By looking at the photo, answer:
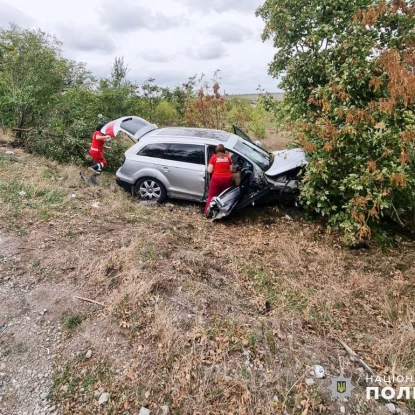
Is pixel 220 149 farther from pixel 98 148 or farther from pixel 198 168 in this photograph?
pixel 98 148

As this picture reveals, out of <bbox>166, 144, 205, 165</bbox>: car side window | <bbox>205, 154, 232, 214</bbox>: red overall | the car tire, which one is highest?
<bbox>166, 144, 205, 165</bbox>: car side window

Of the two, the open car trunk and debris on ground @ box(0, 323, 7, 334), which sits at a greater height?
the open car trunk

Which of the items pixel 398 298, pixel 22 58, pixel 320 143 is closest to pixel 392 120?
pixel 320 143

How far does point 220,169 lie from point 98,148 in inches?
154

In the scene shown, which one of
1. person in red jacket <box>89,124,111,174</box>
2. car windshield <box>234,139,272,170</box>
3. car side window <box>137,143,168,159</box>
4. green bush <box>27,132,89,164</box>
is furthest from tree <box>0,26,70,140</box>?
car windshield <box>234,139,272,170</box>

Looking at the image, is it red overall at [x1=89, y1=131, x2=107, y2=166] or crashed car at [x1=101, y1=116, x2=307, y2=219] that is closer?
crashed car at [x1=101, y1=116, x2=307, y2=219]

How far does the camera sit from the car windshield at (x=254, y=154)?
649 cm

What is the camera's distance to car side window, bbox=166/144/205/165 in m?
6.54

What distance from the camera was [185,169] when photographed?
6.65m

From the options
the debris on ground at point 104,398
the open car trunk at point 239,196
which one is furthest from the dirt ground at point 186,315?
the open car trunk at point 239,196

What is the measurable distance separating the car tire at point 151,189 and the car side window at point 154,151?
552 millimetres

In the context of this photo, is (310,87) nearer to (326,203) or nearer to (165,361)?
(326,203)

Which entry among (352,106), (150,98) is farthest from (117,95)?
(352,106)

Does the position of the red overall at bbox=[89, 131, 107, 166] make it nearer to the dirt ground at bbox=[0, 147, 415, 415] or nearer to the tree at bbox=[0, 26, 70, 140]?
the dirt ground at bbox=[0, 147, 415, 415]
